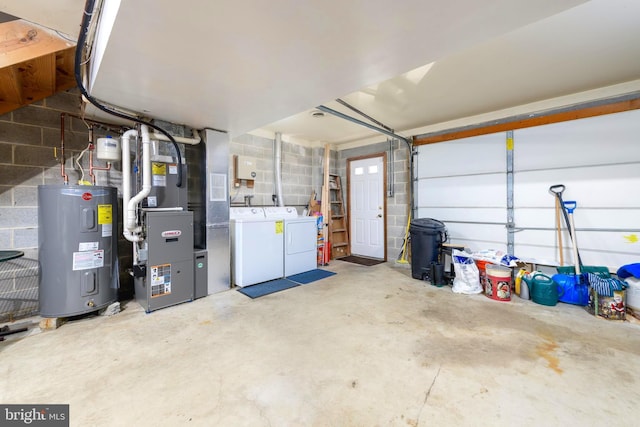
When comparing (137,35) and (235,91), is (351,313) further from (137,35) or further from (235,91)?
(137,35)

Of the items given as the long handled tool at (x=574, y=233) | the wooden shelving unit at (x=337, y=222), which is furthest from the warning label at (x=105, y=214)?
the long handled tool at (x=574, y=233)

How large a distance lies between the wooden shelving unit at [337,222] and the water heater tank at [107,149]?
3.88 meters

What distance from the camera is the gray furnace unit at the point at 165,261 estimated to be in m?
2.80

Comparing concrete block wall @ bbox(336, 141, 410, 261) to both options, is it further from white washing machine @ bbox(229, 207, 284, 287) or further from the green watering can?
white washing machine @ bbox(229, 207, 284, 287)

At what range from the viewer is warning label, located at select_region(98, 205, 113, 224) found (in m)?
2.62

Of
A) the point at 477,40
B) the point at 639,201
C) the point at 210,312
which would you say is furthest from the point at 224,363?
the point at 639,201

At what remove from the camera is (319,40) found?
164 centimetres

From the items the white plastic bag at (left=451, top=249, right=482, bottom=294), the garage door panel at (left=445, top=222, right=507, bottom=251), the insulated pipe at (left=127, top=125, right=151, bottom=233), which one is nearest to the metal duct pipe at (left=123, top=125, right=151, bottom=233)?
the insulated pipe at (left=127, top=125, right=151, bottom=233)

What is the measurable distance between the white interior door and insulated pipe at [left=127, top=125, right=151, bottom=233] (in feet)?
13.2

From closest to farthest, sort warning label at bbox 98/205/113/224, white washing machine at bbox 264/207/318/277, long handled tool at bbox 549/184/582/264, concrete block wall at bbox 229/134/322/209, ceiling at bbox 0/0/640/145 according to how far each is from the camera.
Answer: ceiling at bbox 0/0/640/145, warning label at bbox 98/205/113/224, long handled tool at bbox 549/184/582/264, white washing machine at bbox 264/207/318/277, concrete block wall at bbox 229/134/322/209

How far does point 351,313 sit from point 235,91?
251cm

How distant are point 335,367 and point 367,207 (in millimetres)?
4066

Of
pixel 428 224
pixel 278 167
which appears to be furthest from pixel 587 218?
pixel 278 167

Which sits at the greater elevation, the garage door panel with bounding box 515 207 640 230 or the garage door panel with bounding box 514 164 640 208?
the garage door panel with bounding box 514 164 640 208
